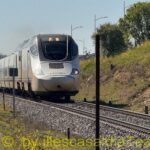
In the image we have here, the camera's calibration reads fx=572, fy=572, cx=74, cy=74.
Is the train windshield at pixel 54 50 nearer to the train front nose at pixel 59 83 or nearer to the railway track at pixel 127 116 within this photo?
the train front nose at pixel 59 83

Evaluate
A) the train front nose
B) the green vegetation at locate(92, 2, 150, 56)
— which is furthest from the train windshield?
the green vegetation at locate(92, 2, 150, 56)

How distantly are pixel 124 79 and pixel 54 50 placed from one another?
10059mm

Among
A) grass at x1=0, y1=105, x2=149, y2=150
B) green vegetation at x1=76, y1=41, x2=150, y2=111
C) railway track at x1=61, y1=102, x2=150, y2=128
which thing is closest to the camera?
grass at x1=0, y1=105, x2=149, y2=150

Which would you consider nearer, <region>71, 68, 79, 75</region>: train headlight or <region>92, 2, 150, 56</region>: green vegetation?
<region>71, 68, 79, 75</region>: train headlight

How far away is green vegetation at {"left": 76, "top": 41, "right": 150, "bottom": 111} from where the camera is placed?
3584 centimetres

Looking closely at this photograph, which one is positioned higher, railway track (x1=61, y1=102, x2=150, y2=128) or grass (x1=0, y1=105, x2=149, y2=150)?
grass (x1=0, y1=105, x2=149, y2=150)

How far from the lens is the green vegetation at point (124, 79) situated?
118 feet

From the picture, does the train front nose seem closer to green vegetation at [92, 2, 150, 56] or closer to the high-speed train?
the high-speed train

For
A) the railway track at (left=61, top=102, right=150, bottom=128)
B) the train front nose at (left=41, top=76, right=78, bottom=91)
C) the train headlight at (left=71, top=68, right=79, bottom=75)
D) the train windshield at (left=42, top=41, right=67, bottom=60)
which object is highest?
the train windshield at (left=42, top=41, right=67, bottom=60)

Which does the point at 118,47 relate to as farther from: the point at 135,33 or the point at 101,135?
the point at 101,135

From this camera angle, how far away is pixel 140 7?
3093 inches

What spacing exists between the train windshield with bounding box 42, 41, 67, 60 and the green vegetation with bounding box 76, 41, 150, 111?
4899 mm

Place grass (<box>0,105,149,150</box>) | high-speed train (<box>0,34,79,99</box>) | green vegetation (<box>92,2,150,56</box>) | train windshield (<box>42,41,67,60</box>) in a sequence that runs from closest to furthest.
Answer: grass (<box>0,105,149,150</box>), high-speed train (<box>0,34,79,99</box>), train windshield (<box>42,41,67,60</box>), green vegetation (<box>92,2,150,56</box>)

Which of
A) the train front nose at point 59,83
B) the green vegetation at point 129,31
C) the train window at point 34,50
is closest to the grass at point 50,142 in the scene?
the train front nose at point 59,83
